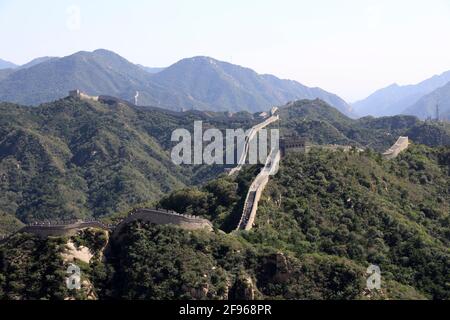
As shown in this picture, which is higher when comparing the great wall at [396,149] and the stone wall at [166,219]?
the great wall at [396,149]

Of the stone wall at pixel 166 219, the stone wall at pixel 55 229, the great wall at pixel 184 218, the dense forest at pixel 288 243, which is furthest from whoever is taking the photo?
the stone wall at pixel 166 219

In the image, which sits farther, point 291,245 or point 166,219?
point 291,245

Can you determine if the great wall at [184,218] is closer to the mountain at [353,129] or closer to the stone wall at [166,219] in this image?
the stone wall at [166,219]

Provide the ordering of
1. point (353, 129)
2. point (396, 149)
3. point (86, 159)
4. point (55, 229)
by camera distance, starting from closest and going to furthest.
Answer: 1. point (55, 229)
2. point (396, 149)
3. point (86, 159)
4. point (353, 129)

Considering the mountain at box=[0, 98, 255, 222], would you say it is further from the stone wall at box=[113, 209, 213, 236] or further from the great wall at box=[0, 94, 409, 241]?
the stone wall at box=[113, 209, 213, 236]

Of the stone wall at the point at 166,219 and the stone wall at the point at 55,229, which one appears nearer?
the stone wall at the point at 55,229

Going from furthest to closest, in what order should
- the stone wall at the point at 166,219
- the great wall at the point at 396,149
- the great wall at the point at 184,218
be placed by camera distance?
the great wall at the point at 396,149, the stone wall at the point at 166,219, the great wall at the point at 184,218

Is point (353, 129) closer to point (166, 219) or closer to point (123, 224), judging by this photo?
point (166, 219)

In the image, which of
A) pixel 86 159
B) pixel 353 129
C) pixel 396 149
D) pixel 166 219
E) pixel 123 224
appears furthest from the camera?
pixel 353 129

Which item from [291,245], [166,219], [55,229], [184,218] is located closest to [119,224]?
[166,219]

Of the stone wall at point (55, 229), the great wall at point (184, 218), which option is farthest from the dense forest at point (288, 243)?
the great wall at point (184, 218)

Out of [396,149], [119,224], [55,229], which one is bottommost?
[119,224]
